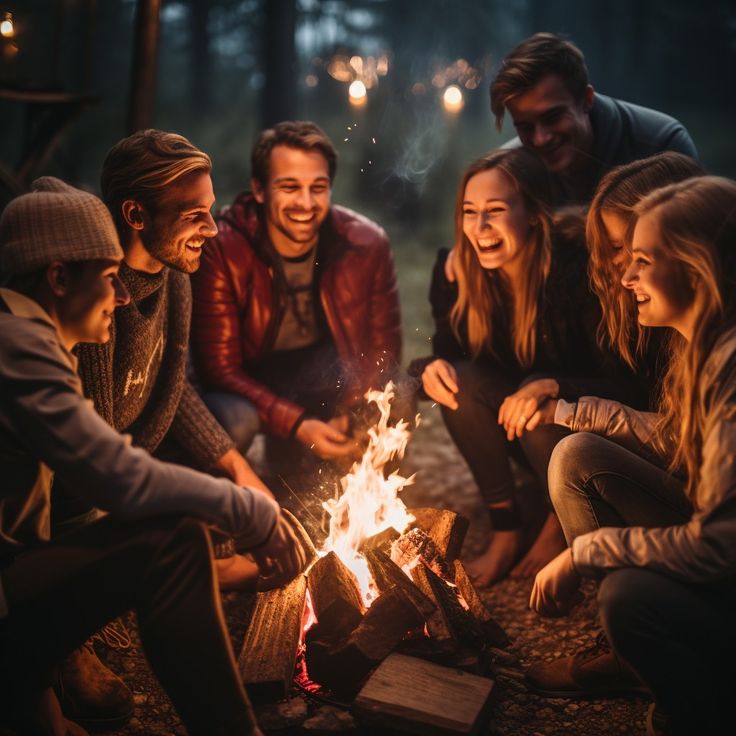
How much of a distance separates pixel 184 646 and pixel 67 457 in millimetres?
698

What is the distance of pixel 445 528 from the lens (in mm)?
3908

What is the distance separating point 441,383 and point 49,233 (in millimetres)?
2357

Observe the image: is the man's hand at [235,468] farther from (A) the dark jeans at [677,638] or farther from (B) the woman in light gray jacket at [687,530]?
(A) the dark jeans at [677,638]

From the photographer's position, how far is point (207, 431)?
157 inches

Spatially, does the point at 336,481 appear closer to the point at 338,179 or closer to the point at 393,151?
the point at 393,151

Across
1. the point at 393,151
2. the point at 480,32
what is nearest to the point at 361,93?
the point at 393,151

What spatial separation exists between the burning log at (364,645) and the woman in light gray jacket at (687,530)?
57 cm

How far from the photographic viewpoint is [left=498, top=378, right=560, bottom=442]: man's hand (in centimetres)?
388

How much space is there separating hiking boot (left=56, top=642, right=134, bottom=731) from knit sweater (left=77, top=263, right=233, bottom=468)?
0.99m

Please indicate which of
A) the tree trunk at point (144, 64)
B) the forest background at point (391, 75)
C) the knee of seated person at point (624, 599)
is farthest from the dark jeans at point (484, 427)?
the forest background at point (391, 75)

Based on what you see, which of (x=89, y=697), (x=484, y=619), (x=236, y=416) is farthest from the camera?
(x=236, y=416)

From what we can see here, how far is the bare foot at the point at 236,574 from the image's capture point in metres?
4.10

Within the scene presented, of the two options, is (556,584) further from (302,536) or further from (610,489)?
(302,536)

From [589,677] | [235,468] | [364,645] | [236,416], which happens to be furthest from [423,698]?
[236,416]
